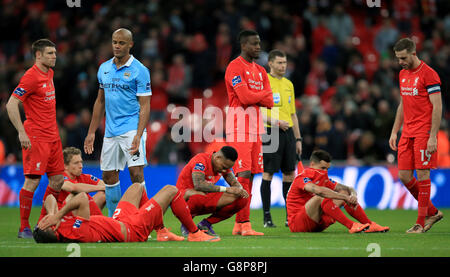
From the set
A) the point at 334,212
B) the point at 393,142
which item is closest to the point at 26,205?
the point at 334,212

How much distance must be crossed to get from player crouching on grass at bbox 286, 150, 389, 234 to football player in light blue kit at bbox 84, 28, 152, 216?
2221 millimetres

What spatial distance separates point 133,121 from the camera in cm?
910

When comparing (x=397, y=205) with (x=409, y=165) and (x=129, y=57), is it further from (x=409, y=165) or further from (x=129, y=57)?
(x=129, y=57)

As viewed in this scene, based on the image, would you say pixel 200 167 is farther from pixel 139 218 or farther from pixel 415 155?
pixel 415 155

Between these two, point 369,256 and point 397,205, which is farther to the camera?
point 397,205

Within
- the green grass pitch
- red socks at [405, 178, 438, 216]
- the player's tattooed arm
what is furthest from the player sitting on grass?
red socks at [405, 178, 438, 216]

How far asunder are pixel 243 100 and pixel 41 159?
2.70 metres

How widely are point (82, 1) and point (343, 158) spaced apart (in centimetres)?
965

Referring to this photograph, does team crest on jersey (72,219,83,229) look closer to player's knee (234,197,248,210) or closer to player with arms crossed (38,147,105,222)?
player with arms crossed (38,147,105,222)

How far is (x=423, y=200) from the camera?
9555 millimetres

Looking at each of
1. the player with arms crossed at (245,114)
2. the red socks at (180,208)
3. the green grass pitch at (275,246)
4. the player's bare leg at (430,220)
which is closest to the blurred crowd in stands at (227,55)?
the player's bare leg at (430,220)

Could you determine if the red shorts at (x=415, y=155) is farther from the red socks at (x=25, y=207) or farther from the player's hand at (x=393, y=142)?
the red socks at (x=25, y=207)
